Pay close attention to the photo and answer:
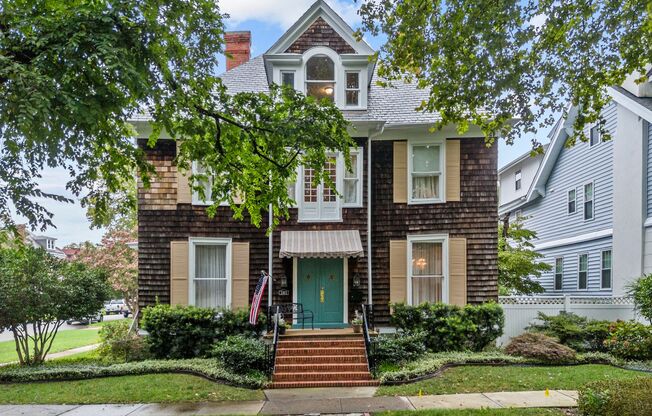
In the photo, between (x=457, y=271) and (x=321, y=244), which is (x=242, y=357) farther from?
(x=457, y=271)

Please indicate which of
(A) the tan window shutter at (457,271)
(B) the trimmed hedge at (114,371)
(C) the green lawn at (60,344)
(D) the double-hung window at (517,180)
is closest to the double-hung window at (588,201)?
(D) the double-hung window at (517,180)

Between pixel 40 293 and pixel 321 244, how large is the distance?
7170mm

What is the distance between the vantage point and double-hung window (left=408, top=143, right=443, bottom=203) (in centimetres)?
1384

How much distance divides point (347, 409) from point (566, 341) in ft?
23.9

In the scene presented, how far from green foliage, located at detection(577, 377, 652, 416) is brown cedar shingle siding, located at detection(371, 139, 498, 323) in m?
6.96

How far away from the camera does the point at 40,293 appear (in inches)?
481

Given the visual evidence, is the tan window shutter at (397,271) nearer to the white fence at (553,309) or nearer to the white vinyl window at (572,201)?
the white fence at (553,309)

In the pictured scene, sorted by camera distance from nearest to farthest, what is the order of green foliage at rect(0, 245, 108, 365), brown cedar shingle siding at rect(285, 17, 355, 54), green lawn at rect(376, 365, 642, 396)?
1. green lawn at rect(376, 365, 642, 396)
2. green foliage at rect(0, 245, 108, 365)
3. brown cedar shingle siding at rect(285, 17, 355, 54)

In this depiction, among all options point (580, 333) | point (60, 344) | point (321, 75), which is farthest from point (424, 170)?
point (60, 344)

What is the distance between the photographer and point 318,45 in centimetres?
1374

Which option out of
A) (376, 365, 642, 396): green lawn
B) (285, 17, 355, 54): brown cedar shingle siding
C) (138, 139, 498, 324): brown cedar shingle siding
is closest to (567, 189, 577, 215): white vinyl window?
(138, 139, 498, 324): brown cedar shingle siding

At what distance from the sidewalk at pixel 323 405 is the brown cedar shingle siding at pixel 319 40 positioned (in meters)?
9.35

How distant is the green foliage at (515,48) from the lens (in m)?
7.13

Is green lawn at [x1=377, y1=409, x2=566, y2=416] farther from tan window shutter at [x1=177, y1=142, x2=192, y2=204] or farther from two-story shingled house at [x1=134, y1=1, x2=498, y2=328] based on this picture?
tan window shutter at [x1=177, y1=142, x2=192, y2=204]
